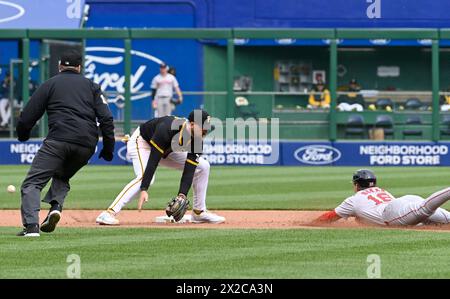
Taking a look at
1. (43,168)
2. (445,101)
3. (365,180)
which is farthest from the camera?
(445,101)

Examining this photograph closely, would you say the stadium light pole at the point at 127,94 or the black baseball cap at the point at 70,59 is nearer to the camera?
the black baseball cap at the point at 70,59

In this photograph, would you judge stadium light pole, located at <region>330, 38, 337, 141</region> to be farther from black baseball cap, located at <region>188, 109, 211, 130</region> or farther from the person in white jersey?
black baseball cap, located at <region>188, 109, 211, 130</region>

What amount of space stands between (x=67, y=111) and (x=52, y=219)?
99cm

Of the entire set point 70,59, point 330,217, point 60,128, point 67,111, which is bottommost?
point 330,217

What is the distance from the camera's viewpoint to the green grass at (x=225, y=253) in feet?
28.1

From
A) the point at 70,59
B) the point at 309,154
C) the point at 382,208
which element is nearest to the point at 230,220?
the point at 382,208

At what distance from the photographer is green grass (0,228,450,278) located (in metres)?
8.58

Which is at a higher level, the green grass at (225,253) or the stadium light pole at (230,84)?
the stadium light pole at (230,84)

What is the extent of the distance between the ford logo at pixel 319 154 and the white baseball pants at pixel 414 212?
12.1 meters

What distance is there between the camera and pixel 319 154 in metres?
24.1

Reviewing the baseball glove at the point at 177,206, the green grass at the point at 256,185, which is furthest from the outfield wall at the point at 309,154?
the baseball glove at the point at 177,206

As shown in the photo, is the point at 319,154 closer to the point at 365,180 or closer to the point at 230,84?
the point at 230,84

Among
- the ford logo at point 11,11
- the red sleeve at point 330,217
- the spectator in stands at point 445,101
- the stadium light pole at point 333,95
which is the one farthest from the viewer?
the ford logo at point 11,11

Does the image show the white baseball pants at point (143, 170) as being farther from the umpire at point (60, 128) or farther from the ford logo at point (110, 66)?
the ford logo at point (110, 66)
